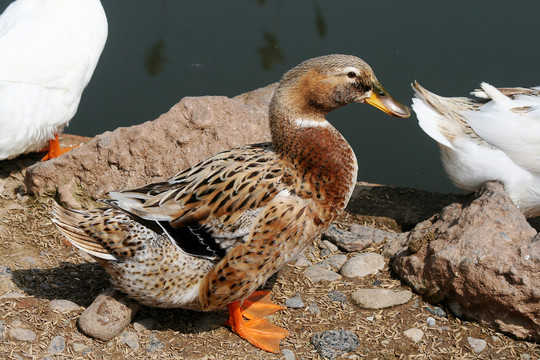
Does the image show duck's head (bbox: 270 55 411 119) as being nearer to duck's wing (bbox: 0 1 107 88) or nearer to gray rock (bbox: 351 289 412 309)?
gray rock (bbox: 351 289 412 309)

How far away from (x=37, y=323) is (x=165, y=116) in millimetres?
1828

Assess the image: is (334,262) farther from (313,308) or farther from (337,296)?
(313,308)

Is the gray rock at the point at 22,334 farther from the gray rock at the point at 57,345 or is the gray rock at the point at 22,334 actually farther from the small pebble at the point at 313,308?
the small pebble at the point at 313,308

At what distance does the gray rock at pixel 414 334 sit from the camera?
384 centimetres

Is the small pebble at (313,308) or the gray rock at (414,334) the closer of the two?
the gray rock at (414,334)

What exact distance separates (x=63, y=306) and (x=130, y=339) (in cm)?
48

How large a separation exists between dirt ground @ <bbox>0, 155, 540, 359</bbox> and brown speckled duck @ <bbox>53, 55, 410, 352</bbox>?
32 centimetres

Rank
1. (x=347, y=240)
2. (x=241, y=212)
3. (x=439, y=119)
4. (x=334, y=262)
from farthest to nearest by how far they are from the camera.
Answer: (x=439, y=119) < (x=347, y=240) < (x=334, y=262) < (x=241, y=212)

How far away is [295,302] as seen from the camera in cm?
414

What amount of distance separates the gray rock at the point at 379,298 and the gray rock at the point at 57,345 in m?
1.81

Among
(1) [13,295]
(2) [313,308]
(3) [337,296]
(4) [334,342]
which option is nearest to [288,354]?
(4) [334,342]

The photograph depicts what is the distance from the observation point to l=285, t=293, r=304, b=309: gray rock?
411 centimetres

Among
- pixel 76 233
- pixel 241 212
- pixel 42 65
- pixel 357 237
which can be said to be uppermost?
pixel 42 65

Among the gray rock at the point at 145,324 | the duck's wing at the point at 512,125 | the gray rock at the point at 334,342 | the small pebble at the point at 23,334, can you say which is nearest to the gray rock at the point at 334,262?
the gray rock at the point at 334,342
